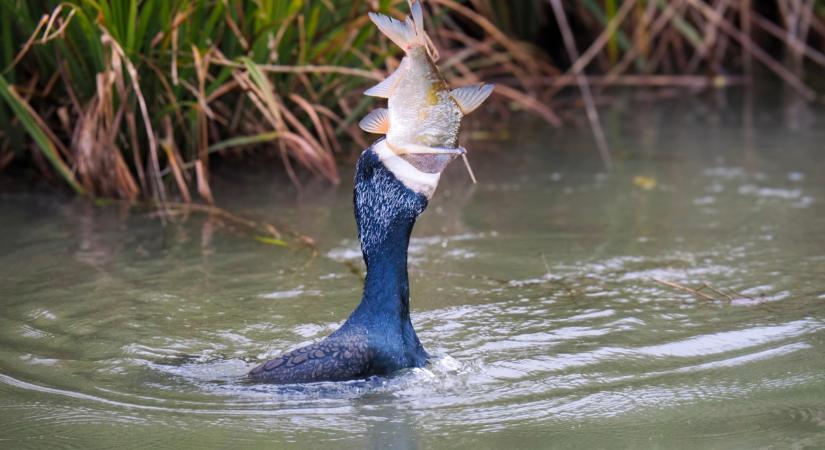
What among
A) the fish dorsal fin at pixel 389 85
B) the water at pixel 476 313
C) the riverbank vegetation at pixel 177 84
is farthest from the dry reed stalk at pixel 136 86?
the fish dorsal fin at pixel 389 85

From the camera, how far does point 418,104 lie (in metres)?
3.16

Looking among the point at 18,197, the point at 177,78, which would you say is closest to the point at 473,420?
the point at 177,78

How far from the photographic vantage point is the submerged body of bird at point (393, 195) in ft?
10.3

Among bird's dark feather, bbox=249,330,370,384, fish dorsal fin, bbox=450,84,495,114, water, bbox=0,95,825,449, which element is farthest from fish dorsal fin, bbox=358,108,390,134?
water, bbox=0,95,825,449

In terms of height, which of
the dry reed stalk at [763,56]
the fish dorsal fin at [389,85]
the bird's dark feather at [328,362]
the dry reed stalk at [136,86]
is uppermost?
the dry reed stalk at [763,56]

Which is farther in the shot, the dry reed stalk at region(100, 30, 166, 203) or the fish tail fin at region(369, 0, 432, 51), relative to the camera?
the dry reed stalk at region(100, 30, 166, 203)

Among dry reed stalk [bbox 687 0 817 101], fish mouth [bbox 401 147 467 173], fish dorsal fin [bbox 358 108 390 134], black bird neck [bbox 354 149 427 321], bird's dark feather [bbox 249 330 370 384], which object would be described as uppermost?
dry reed stalk [bbox 687 0 817 101]

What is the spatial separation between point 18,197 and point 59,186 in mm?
230

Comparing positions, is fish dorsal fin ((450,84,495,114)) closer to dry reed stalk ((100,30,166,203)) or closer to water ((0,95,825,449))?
water ((0,95,825,449))

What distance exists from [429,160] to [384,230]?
245mm

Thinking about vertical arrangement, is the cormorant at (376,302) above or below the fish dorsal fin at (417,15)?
below

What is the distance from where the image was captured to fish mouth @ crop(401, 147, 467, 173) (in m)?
3.17

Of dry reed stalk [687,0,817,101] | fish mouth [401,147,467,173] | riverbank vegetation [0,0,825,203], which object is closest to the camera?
fish mouth [401,147,467,173]

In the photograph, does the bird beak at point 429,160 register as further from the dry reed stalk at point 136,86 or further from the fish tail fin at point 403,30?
the dry reed stalk at point 136,86
